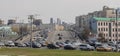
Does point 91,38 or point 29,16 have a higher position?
point 29,16

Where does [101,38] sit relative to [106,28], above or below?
below

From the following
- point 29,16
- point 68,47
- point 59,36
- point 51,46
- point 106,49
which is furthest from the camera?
point 59,36

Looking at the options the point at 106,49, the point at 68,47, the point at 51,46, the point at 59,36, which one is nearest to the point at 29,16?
the point at 51,46

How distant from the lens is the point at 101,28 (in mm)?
183625

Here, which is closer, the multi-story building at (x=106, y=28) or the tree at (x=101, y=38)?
the tree at (x=101, y=38)

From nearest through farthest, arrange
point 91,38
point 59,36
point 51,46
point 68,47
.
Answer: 1. point 68,47
2. point 51,46
3. point 91,38
4. point 59,36

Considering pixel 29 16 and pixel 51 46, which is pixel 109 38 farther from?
pixel 51 46

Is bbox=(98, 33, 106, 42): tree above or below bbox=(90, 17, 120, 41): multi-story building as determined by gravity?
below

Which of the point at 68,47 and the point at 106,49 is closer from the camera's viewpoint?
the point at 106,49

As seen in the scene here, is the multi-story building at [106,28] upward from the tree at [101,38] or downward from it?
upward

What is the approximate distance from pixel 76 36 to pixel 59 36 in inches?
380

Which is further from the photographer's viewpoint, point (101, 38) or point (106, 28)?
point (106, 28)

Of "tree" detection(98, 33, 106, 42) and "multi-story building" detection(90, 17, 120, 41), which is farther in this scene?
"multi-story building" detection(90, 17, 120, 41)

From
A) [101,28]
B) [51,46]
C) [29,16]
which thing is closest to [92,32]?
[101,28]
